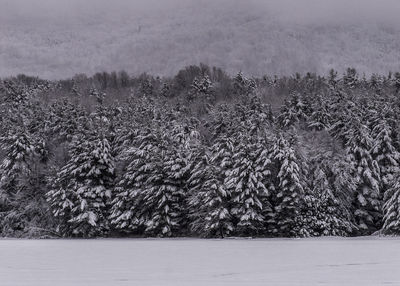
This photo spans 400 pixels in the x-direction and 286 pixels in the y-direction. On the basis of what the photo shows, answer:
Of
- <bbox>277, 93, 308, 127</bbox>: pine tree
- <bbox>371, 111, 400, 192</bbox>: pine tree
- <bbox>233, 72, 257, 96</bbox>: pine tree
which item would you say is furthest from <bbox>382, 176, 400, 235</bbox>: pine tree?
<bbox>233, 72, 257, 96</bbox>: pine tree

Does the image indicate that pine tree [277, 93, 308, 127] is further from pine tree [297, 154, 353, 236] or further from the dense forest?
pine tree [297, 154, 353, 236]

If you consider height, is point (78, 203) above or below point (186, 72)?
above

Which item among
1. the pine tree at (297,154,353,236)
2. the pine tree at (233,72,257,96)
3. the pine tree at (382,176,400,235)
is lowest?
the pine tree at (233,72,257,96)

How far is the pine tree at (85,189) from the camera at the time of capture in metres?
49.0

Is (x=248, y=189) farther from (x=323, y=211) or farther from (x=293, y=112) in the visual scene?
(x=293, y=112)

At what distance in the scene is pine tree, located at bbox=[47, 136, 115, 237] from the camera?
161 ft

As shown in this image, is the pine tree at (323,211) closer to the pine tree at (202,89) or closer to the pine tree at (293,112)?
the pine tree at (293,112)

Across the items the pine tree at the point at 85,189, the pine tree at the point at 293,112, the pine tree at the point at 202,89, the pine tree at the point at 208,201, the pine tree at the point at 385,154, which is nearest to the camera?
the pine tree at the point at 208,201

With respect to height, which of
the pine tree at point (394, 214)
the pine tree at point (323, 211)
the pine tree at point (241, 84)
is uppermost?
the pine tree at point (394, 214)

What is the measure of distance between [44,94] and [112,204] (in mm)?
90433

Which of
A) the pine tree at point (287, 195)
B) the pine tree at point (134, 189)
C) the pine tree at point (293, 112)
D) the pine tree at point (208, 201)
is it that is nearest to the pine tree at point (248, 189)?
the pine tree at point (208, 201)
